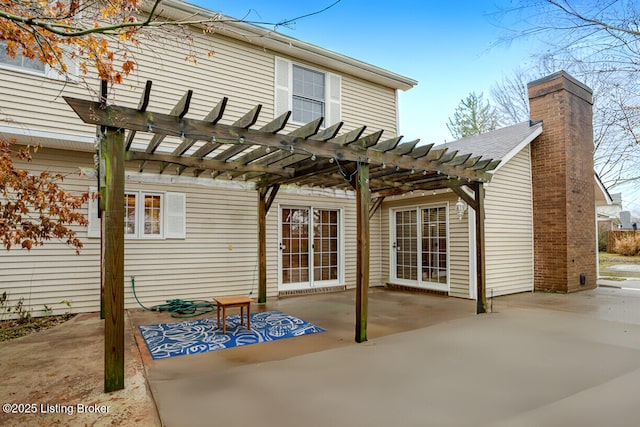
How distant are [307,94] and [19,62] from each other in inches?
198

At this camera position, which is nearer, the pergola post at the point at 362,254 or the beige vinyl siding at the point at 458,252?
the pergola post at the point at 362,254

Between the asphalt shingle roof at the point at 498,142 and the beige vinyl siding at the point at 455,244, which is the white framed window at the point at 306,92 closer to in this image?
the beige vinyl siding at the point at 455,244

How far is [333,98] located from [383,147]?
13.2ft

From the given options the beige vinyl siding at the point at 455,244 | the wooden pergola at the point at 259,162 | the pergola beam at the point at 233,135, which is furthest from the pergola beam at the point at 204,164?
the beige vinyl siding at the point at 455,244

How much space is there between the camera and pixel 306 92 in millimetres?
7930

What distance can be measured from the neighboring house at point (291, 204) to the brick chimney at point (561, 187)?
0.10 feet

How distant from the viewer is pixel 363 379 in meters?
3.16

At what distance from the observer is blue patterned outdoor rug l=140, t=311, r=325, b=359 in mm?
4035

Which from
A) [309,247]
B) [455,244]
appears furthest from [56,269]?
[455,244]

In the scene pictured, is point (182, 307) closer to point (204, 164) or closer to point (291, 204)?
point (204, 164)

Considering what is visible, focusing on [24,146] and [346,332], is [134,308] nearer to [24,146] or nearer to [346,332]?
[24,146]

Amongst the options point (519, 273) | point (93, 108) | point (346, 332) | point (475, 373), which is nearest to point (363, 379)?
point (475, 373)

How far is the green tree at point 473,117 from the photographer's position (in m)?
21.0

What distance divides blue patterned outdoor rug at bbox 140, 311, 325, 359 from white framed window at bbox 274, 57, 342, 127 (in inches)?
173
